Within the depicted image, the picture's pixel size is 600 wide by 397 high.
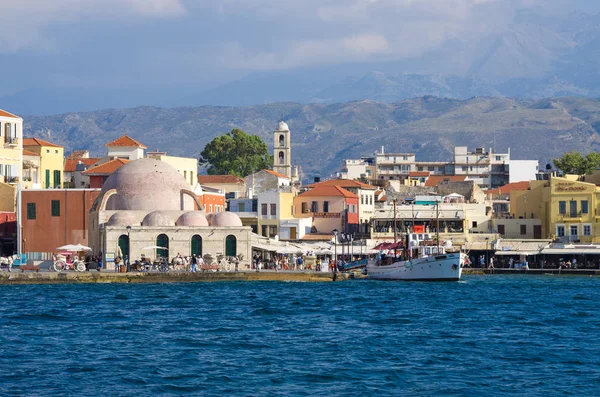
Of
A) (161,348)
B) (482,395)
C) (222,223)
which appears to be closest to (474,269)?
(222,223)

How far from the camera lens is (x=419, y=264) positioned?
6944cm

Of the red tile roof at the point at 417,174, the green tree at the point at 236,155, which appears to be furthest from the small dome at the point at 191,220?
the red tile roof at the point at 417,174

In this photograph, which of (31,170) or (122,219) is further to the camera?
(31,170)

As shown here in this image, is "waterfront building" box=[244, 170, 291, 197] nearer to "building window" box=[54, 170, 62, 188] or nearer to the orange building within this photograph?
"building window" box=[54, 170, 62, 188]

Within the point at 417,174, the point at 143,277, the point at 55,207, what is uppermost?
the point at 417,174

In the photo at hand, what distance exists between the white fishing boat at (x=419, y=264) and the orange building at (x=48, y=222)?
1833 cm

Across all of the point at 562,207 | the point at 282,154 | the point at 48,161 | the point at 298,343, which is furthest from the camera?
the point at 282,154

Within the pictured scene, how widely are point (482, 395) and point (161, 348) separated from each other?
38.0 feet

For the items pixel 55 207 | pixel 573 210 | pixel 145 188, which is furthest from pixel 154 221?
pixel 573 210

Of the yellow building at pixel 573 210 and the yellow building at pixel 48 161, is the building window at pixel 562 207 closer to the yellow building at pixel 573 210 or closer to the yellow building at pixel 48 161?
the yellow building at pixel 573 210

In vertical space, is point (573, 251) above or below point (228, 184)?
below

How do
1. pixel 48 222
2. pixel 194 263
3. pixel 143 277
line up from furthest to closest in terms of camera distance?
1. pixel 48 222
2. pixel 194 263
3. pixel 143 277

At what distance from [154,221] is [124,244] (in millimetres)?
2215

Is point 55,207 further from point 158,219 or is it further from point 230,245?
point 230,245
